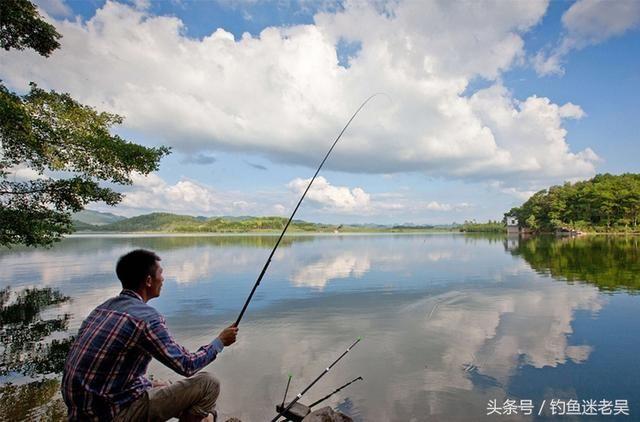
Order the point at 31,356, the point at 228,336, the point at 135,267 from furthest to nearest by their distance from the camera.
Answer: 1. the point at 31,356
2. the point at 228,336
3. the point at 135,267

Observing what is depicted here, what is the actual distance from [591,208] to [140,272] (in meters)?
116

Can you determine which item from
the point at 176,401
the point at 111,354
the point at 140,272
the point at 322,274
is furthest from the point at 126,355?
the point at 322,274

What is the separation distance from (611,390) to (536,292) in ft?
38.0

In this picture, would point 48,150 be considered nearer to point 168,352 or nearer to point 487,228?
point 168,352

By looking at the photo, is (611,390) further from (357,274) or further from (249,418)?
(357,274)

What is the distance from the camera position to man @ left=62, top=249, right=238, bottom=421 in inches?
112

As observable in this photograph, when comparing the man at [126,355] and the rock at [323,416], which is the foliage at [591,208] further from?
the man at [126,355]

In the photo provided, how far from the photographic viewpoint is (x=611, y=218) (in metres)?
95.1

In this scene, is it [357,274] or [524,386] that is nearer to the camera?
[524,386]

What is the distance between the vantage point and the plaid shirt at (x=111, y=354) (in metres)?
2.84

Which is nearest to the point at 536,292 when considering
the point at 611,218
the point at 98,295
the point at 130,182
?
the point at 130,182

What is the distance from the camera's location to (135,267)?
3.19 meters

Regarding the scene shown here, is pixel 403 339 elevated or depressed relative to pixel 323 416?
depressed

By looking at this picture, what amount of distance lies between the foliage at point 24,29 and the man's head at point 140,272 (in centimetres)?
1066
